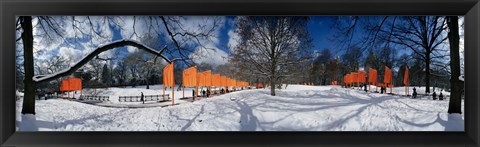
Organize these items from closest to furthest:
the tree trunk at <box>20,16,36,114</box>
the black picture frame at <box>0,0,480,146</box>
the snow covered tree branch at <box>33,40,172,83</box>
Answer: the black picture frame at <box>0,0,480,146</box>
the tree trunk at <box>20,16,36,114</box>
the snow covered tree branch at <box>33,40,172,83</box>

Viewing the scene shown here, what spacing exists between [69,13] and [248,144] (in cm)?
226

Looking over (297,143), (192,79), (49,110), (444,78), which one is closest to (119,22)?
(192,79)

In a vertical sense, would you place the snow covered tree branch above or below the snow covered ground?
above

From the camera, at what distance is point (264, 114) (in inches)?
110

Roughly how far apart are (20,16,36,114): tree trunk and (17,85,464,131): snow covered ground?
60 millimetres

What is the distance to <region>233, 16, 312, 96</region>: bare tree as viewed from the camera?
2887 mm

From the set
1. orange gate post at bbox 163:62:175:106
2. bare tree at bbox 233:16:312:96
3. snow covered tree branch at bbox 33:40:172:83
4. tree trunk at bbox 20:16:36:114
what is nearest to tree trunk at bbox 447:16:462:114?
bare tree at bbox 233:16:312:96

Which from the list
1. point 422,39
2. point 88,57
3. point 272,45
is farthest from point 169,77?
point 422,39

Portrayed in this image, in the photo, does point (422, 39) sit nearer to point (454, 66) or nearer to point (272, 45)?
point (454, 66)

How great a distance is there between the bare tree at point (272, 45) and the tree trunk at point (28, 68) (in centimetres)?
230

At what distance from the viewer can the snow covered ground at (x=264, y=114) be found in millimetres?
2713

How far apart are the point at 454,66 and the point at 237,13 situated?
101 inches

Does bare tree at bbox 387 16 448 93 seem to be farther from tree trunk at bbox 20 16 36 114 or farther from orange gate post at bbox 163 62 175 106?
tree trunk at bbox 20 16 36 114

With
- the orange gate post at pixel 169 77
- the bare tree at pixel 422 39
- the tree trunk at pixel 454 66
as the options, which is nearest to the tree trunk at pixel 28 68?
the orange gate post at pixel 169 77
